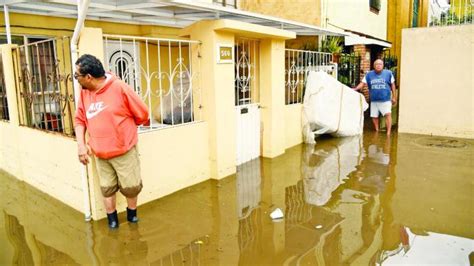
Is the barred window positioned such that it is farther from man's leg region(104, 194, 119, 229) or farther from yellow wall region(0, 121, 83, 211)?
man's leg region(104, 194, 119, 229)

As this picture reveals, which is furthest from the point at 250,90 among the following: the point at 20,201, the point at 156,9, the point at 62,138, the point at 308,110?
the point at 20,201

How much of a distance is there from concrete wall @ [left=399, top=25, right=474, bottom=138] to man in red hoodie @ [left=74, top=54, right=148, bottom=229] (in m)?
7.20

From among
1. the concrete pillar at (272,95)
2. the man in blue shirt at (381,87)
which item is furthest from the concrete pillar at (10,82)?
the man in blue shirt at (381,87)

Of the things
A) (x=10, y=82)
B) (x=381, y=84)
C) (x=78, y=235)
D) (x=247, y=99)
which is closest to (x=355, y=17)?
(x=381, y=84)

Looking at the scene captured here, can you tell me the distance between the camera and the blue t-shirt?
8.62 meters

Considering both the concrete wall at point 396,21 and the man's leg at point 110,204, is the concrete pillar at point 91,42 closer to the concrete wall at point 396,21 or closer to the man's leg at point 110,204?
the man's leg at point 110,204

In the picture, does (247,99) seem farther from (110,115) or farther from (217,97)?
(110,115)

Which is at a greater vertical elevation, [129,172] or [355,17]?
[355,17]

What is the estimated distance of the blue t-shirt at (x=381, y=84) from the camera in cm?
862

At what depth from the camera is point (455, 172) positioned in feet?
19.6

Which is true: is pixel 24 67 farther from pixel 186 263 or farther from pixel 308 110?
pixel 308 110

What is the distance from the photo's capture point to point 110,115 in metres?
A: 3.79

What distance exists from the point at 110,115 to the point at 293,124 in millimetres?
4843

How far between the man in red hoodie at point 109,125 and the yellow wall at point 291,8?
732 cm
